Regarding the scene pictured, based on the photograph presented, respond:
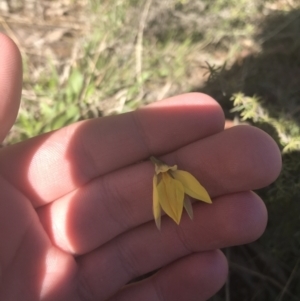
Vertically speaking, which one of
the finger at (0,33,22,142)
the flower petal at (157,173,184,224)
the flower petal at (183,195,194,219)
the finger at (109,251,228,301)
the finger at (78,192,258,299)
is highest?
the finger at (0,33,22,142)

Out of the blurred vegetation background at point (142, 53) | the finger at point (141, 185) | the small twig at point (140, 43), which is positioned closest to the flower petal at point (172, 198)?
the finger at point (141, 185)

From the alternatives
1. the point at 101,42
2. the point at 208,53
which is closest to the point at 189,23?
the point at 208,53

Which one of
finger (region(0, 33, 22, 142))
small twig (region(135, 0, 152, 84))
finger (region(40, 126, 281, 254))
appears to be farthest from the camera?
small twig (region(135, 0, 152, 84))

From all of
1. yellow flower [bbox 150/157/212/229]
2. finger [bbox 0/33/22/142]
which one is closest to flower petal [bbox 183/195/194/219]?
yellow flower [bbox 150/157/212/229]

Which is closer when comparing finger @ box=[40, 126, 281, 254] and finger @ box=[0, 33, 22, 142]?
finger @ box=[0, 33, 22, 142]

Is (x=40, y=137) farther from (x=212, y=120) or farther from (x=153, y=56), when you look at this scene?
(x=153, y=56)

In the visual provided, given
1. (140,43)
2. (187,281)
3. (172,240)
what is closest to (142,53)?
(140,43)

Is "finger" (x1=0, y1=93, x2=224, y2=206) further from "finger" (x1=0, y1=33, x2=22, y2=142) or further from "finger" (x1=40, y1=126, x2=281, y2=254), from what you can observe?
"finger" (x1=0, y1=33, x2=22, y2=142)

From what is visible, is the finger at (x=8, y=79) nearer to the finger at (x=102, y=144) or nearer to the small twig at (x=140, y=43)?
the finger at (x=102, y=144)
